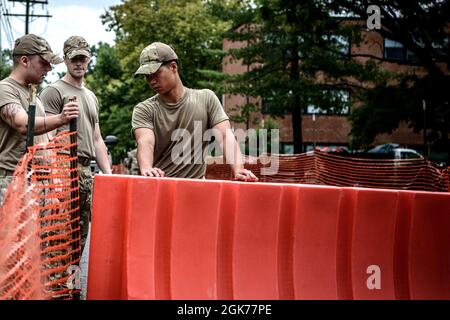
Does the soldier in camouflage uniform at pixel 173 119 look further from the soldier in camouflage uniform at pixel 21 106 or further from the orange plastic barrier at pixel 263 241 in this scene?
the orange plastic barrier at pixel 263 241

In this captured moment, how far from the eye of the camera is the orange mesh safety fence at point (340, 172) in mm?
15602

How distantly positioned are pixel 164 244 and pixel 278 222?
677 millimetres

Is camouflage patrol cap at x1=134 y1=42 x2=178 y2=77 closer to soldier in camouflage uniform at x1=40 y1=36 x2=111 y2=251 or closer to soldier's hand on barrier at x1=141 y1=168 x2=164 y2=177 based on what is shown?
soldier's hand on barrier at x1=141 y1=168 x2=164 y2=177

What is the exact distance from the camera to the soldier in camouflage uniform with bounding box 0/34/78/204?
543cm

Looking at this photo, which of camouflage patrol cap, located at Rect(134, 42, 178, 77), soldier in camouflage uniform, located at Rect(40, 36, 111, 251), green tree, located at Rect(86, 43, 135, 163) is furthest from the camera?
green tree, located at Rect(86, 43, 135, 163)

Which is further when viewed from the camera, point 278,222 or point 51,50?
point 51,50

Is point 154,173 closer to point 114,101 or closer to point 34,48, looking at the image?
point 34,48

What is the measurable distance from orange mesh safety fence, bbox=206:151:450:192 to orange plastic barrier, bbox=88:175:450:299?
957cm

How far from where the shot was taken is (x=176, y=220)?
14.6 feet

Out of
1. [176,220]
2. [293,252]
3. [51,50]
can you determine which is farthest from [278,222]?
[51,50]

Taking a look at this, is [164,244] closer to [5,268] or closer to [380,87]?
[5,268]

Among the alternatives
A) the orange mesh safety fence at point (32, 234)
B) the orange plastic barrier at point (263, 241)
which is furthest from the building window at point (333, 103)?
→ the orange plastic barrier at point (263, 241)

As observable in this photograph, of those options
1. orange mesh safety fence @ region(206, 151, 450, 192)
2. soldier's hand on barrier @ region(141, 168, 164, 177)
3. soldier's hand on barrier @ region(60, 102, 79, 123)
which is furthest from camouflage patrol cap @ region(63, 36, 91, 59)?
orange mesh safety fence @ region(206, 151, 450, 192)

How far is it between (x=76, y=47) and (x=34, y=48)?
1.18 meters
